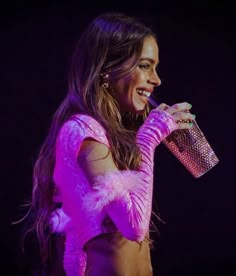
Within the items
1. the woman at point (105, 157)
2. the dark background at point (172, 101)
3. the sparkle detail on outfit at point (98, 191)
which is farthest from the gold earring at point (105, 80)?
the dark background at point (172, 101)

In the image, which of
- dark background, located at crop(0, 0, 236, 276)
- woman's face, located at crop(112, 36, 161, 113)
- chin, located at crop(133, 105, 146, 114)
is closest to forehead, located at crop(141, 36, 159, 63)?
woman's face, located at crop(112, 36, 161, 113)

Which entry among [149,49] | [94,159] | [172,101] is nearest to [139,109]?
[149,49]

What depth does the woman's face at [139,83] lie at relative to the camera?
127 centimetres

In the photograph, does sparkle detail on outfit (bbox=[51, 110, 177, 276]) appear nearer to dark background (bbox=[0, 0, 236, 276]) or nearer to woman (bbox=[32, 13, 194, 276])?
woman (bbox=[32, 13, 194, 276])

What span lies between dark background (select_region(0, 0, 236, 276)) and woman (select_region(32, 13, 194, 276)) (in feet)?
2.27

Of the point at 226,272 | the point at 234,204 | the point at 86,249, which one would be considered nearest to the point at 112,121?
the point at 86,249

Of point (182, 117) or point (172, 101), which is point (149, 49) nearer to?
Answer: point (182, 117)

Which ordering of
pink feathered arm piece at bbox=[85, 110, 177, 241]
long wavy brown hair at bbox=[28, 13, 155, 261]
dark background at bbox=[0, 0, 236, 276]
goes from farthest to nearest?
dark background at bbox=[0, 0, 236, 276] < long wavy brown hair at bbox=[28, 13, 155, 261] < pink feathered arm piece at bbox=[85, 110, 177, 241]

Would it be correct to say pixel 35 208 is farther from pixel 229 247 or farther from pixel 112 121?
pixel 229 247

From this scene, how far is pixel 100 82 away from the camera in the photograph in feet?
4.17

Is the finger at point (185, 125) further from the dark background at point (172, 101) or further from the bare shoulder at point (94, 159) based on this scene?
the dark background at point (172, 101)

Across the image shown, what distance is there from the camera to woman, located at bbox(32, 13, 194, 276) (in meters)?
1.11

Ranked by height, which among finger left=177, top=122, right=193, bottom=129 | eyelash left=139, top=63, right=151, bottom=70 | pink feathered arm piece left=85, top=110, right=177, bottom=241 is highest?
eyelash left=139, top=63, right=151, bottom=70

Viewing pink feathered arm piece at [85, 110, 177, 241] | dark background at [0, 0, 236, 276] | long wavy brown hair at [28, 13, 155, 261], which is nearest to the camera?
pink feathered arm piece at [85, 110, 177, 241]
